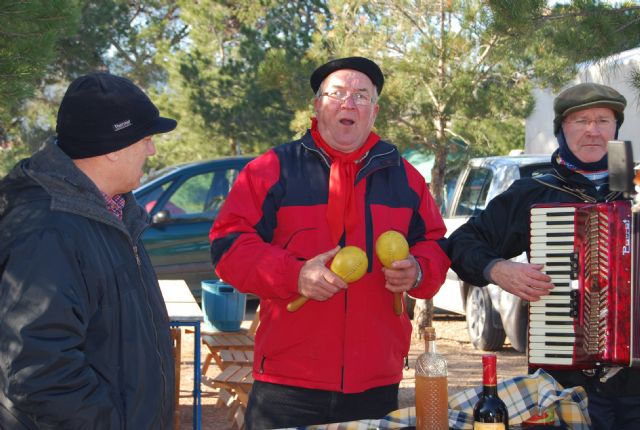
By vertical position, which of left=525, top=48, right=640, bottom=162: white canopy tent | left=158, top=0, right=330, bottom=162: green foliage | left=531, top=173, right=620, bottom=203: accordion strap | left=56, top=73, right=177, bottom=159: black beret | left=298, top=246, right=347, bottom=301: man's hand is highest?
left=158, top=0, right=330, bottom=162: green foliage

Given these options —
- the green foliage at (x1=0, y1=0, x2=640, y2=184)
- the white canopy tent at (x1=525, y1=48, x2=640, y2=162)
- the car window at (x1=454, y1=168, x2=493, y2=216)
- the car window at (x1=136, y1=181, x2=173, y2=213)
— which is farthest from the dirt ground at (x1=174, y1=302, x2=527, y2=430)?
the white canopy tent at (x1=525, y1=48, x2=640, y2=162)

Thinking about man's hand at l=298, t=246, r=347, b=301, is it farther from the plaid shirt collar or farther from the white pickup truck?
the white pickup truck

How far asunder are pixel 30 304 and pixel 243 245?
115cm

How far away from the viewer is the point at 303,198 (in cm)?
359

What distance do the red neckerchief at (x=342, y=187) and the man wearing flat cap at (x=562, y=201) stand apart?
523mm

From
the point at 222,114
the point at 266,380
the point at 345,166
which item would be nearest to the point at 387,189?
the point at 345,166

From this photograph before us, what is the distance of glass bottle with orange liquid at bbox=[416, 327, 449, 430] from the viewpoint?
9.64 ft

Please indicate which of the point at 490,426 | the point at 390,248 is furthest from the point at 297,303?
the point at 490,426

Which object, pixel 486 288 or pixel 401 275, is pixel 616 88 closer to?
pixel 486 288

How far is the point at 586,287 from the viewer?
3410mm

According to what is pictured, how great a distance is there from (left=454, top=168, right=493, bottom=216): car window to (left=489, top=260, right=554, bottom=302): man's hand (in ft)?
17.3

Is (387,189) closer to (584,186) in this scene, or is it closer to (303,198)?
(303,198)

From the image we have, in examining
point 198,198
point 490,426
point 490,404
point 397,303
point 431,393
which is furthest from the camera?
point 198,198

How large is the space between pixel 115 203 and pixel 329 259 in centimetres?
79
